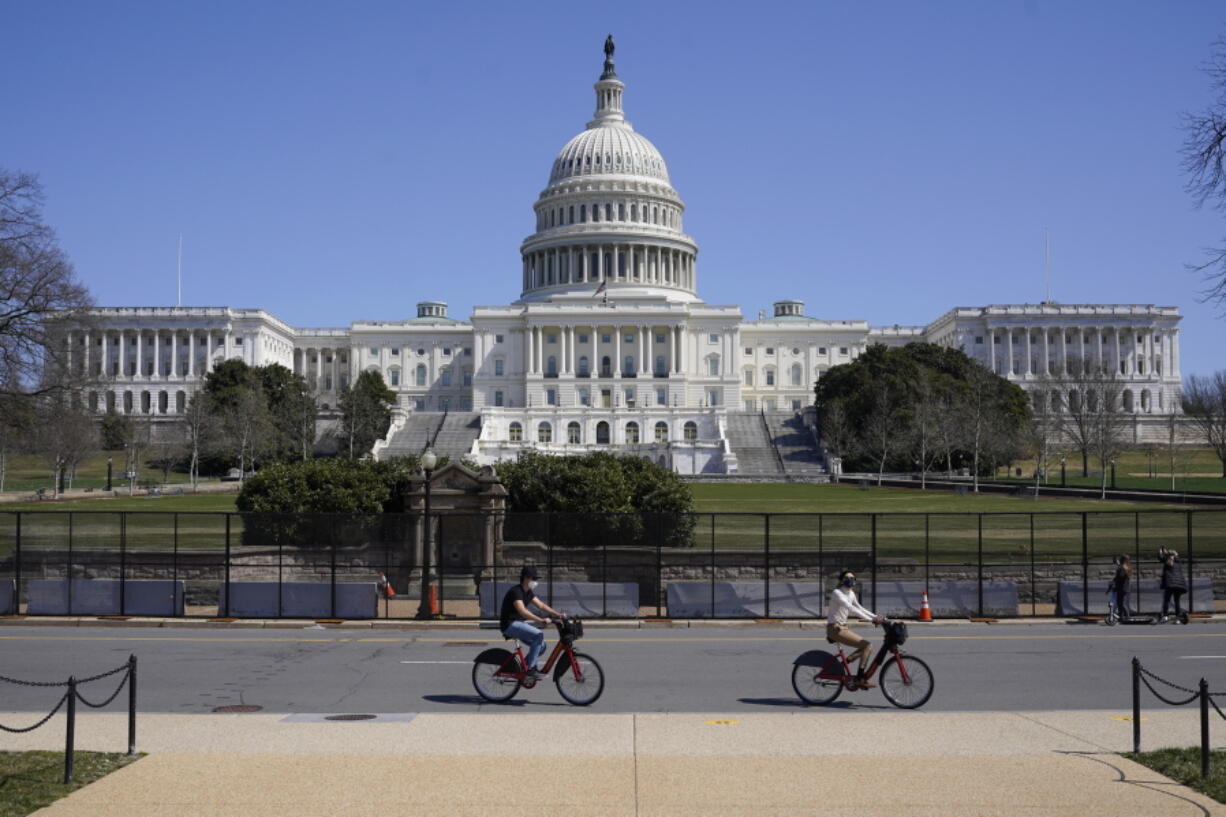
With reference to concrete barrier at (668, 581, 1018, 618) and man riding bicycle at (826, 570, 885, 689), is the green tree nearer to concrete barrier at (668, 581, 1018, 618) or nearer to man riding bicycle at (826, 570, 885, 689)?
concrete barrier at (668, 581, 1018, 618)

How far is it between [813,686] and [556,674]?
3638 millimetres

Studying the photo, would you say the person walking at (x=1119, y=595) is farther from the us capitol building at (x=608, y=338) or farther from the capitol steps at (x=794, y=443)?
the us capitol building at (x=608, y=338)

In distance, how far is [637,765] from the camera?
1342 cm

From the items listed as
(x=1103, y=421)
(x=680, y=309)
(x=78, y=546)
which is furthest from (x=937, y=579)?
(x=680, y=309)

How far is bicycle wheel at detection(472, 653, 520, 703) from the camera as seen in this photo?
17406mm

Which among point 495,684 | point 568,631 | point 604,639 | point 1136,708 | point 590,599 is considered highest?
point 568,631

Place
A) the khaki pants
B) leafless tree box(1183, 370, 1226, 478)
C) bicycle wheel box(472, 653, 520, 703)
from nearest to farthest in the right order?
1. the khaki pants
2. bicycle wheel box(472, 653, 520, 703)
3. leafless tree box(1183, 370, 1226, 478)

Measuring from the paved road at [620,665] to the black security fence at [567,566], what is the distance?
5.77ft

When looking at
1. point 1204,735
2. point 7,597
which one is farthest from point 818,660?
point 7,597

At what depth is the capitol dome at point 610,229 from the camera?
160m

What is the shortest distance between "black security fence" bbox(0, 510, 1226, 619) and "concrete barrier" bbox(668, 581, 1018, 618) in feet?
0.11

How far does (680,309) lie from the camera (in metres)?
144

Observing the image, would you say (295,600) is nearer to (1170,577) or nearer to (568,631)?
(568,631)

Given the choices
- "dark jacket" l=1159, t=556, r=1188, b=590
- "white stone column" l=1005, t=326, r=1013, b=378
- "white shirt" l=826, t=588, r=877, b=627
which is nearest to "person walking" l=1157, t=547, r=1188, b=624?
"dark jacket" l=1159, t=556, r=1188, b=590
